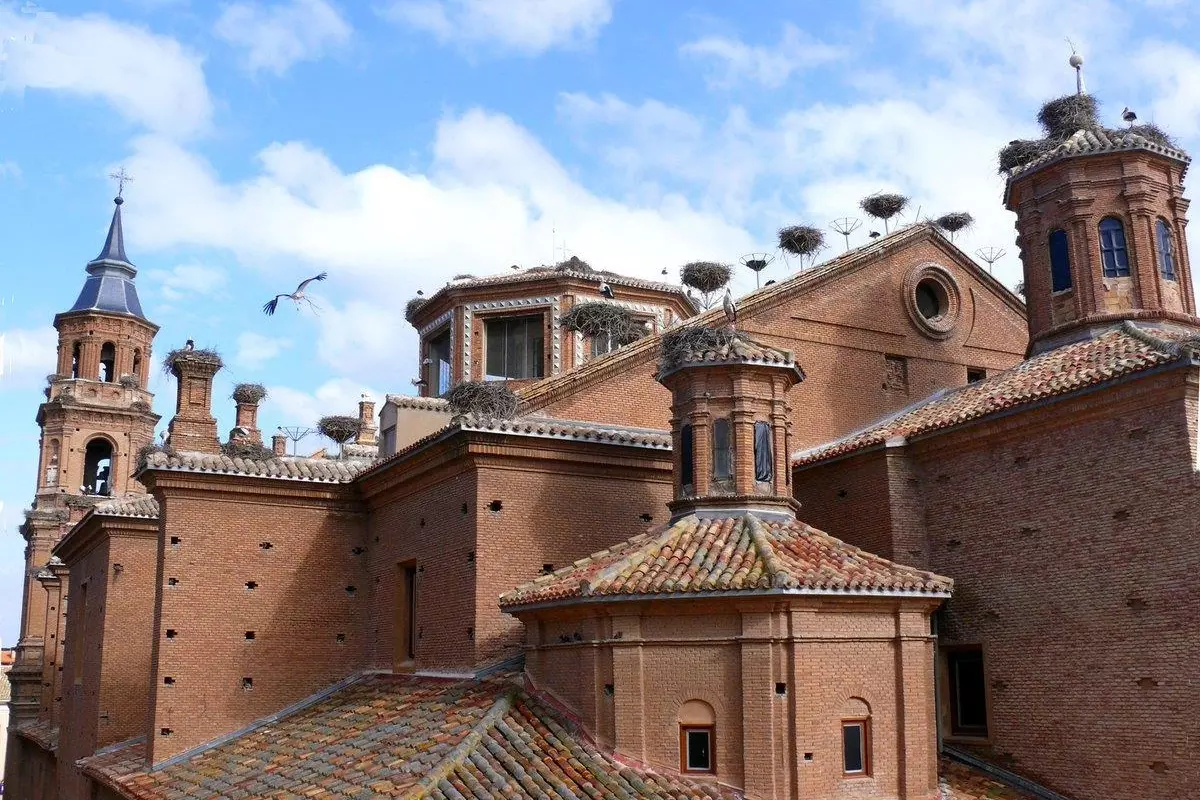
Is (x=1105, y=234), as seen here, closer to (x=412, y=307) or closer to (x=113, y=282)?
(x=412, y=307)

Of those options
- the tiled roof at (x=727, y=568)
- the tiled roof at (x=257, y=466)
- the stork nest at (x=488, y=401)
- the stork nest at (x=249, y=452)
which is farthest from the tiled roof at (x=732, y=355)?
the stork nest at (x=249, y=452)

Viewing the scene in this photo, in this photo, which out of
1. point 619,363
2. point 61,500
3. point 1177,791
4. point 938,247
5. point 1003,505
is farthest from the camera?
point 61,500

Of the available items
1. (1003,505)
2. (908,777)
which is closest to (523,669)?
(908,777)

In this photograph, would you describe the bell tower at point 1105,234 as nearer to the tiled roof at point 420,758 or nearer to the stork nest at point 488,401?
the stork nest at point 488,401

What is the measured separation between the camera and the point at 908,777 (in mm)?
13414

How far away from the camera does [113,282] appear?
4150cm

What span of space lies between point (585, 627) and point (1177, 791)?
269 inches

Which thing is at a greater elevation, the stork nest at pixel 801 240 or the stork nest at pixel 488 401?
the stork nest at pixel 801 240

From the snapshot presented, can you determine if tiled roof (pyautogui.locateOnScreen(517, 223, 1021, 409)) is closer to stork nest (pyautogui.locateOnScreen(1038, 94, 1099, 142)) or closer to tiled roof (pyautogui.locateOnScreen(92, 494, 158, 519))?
stork nest (pyautogui.locateOnScreen(1038, 94, 1099, 142))

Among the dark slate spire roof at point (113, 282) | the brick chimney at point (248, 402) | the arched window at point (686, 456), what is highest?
the dark slate spire roof at point (113, 282)

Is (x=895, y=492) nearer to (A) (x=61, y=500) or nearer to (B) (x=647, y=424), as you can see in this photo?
(B) (x=647, y=424)

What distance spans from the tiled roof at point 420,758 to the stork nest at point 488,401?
3948 millimetres

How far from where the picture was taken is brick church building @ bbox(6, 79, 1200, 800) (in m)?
13.1

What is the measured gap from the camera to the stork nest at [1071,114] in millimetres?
19281
